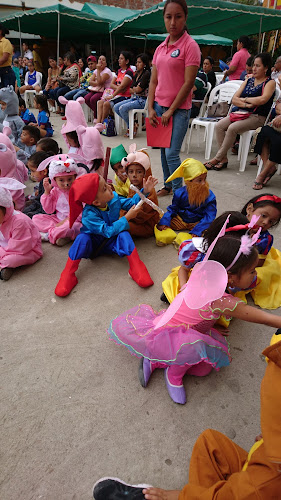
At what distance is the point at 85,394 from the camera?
5.25ft

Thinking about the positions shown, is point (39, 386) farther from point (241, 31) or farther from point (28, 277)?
point (241, 31)

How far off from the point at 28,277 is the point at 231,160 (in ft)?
12.5

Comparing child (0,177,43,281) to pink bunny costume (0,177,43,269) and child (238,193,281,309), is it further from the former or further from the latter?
child (238,193,281,309)

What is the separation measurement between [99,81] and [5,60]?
2356 mm

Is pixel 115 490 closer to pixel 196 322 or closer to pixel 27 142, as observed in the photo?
pixel 196 322

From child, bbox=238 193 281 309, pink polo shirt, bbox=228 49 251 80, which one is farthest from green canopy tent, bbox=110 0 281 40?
child, bbox=238 193 281 309

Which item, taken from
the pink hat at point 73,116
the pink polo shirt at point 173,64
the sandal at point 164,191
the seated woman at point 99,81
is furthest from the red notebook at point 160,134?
the seated woman at point 99,81

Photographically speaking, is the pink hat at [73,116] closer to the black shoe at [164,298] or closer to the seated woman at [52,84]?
the black shoe at [164,298]

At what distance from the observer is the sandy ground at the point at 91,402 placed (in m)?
1.30

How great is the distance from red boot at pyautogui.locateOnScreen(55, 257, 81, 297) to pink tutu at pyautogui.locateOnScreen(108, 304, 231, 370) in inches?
28.0

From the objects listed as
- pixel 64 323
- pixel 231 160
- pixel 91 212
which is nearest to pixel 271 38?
pixel 231 160

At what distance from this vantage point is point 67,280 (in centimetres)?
233

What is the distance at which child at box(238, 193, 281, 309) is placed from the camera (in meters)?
2.03

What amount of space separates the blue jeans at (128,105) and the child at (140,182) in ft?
11.7
